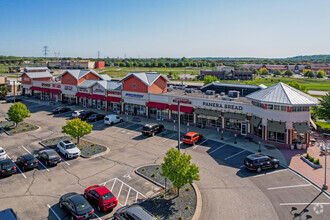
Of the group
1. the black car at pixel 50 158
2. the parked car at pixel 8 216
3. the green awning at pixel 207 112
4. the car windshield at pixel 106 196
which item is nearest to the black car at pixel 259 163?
the car windshield at pixel 106 196

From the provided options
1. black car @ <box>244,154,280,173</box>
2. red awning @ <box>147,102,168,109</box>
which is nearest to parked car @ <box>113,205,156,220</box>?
black car @ <box>244,154,280,173</box>

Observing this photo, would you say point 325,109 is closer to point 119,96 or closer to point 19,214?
point 119,96

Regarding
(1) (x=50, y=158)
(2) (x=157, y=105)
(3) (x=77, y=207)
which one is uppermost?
(2) (x=157, y=105)

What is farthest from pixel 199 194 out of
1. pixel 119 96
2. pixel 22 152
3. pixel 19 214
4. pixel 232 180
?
pixel 119 96

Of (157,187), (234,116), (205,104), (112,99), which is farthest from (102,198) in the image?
(112,99)

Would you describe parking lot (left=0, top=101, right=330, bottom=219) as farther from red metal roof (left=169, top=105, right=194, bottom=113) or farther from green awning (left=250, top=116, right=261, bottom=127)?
red metal roof (left=169, top=105, right=194, bottom=113)

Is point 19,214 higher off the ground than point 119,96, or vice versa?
point 119,96

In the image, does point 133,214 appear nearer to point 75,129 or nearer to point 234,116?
point 75,129
